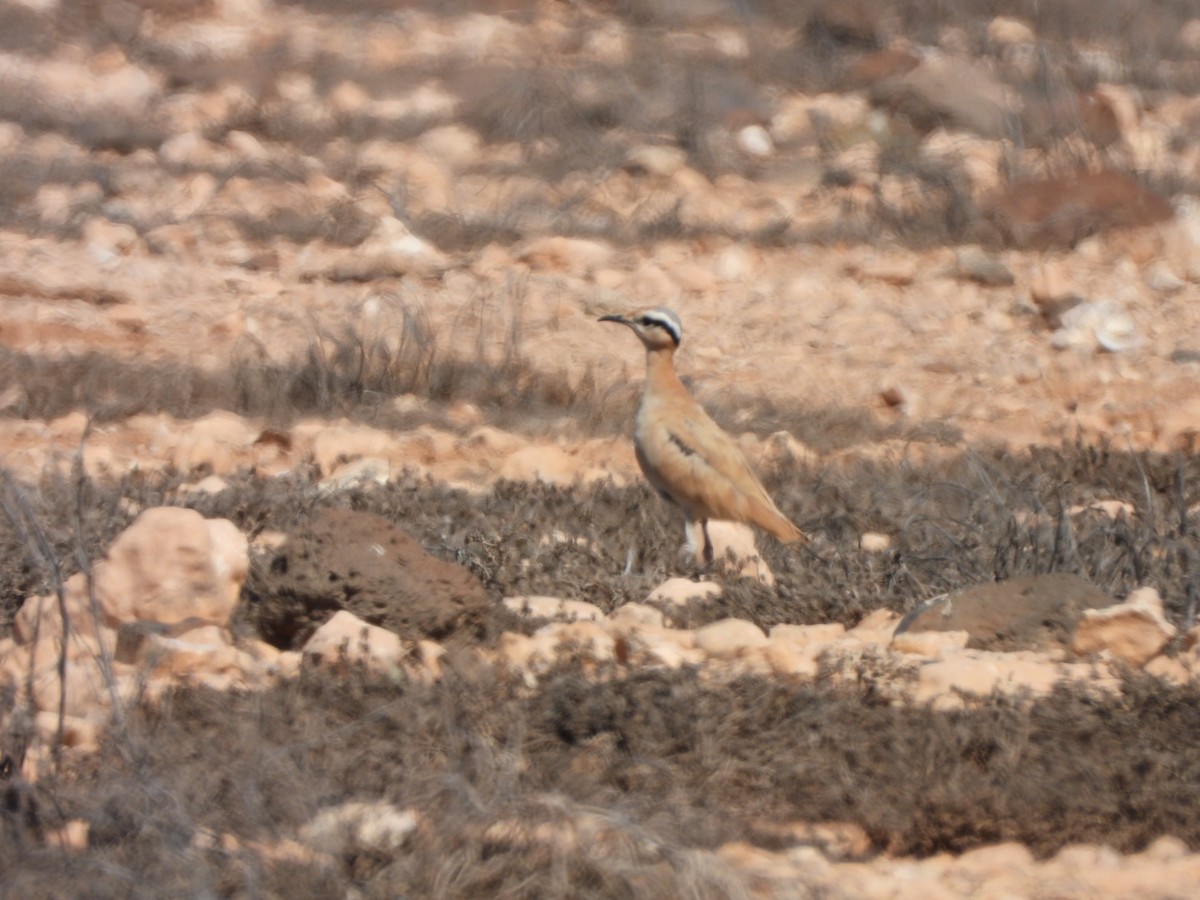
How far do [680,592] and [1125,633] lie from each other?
162cm

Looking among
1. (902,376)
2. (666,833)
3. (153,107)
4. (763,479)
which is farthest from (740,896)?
(153,107)

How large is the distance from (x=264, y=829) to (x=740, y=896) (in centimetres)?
105

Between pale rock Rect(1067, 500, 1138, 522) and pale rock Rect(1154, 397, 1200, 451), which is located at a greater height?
pale rock Rect(1067, 500, 1138, 522)

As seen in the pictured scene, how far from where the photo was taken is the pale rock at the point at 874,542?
22.4 feet

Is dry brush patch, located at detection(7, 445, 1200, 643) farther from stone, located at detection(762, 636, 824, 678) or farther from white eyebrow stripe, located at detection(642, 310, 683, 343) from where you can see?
white eyebrow stripe, located at detection(642, 310, 683, 343)

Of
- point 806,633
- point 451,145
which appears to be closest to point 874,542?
point 806,633

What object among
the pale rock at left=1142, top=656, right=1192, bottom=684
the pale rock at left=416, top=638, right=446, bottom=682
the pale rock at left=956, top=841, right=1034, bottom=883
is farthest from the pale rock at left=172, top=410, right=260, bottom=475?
the pale rock at left=956, top=841, right=1034, bottom=883

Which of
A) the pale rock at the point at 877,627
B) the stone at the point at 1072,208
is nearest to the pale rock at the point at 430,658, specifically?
the pale rock at the point at 877,627

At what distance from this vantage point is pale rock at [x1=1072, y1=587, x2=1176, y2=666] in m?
5.01

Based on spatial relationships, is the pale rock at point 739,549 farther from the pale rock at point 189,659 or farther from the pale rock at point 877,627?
the pale rock at point 189,659

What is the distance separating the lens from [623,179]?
1409cm

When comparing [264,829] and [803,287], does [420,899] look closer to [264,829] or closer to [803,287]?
[264,829]

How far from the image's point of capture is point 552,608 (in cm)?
564

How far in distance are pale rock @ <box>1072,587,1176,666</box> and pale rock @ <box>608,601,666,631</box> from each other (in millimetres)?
1397
